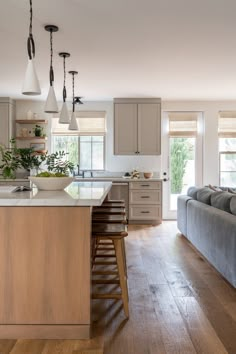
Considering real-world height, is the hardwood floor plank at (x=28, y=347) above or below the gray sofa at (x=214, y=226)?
below

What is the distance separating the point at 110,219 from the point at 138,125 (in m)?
3.79

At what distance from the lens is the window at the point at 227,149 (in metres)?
6.45

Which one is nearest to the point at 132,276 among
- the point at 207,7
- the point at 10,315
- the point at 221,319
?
the point at 221,319

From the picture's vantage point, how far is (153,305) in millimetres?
2557

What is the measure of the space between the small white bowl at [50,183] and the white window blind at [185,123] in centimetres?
436

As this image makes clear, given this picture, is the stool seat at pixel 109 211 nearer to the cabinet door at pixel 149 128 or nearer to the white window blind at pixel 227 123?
the cabinet door at pixel 149 128

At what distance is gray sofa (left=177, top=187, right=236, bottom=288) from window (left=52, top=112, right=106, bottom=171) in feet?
8.22

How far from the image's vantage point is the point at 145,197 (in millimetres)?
Result: 5949

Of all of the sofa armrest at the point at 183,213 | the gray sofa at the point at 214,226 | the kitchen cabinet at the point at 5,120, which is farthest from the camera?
the kitchen cabinet at the point at 5,120

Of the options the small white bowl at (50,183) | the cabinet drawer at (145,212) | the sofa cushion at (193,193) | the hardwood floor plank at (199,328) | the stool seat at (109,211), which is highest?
the small white bowl at (50,183)

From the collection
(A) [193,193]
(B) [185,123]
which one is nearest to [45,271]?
(A) [193,193]

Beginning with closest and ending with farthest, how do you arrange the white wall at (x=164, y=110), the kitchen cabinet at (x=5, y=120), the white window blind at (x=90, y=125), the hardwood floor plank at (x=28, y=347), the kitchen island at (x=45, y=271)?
the hardwood floor plank at (x=28, y=347)
the kitchen island at (x=45, y=271)
the kitchen cabinet at (x=5, y=120)
the white wall at (x=164, y=110)
the white window blind at (x=90, y=125)

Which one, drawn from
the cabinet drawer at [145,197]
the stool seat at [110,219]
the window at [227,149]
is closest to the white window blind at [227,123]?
the window at [227,149]

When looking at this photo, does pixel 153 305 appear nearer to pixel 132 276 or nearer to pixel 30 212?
pixel 132 276
